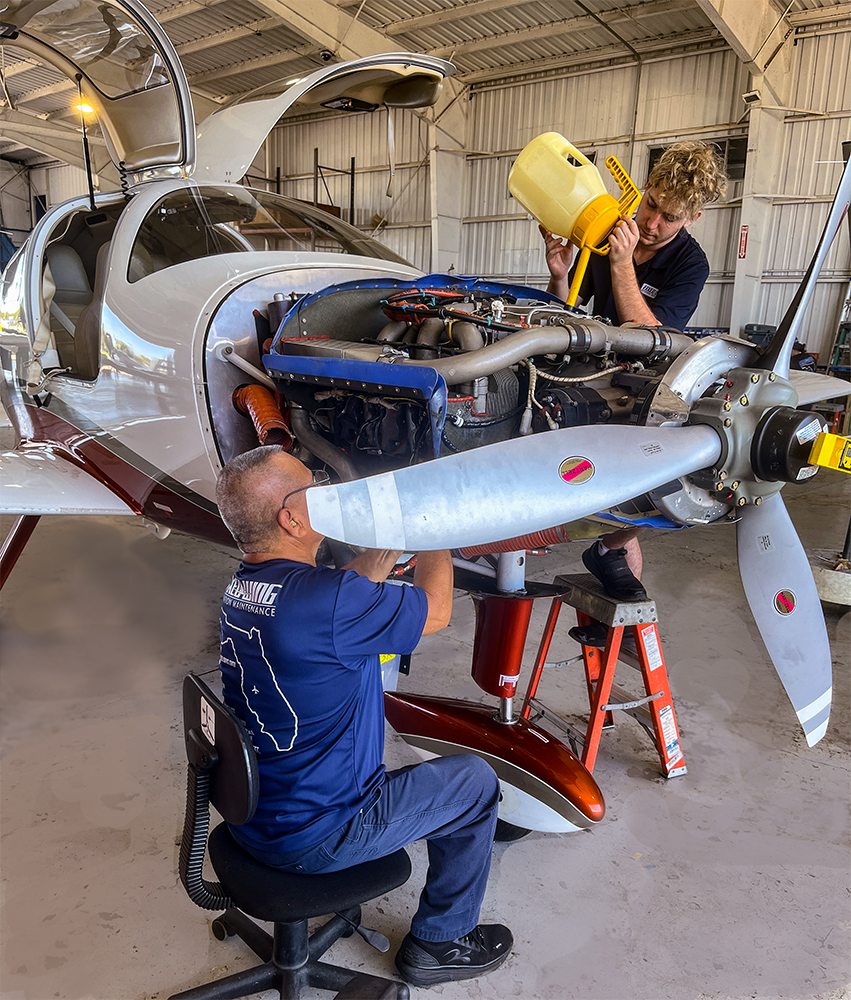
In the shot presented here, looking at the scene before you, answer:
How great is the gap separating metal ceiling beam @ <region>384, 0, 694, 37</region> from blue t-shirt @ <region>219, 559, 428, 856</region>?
11052 millimetres

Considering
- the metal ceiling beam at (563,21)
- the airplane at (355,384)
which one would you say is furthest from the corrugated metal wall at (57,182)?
the airplane at (355,384)

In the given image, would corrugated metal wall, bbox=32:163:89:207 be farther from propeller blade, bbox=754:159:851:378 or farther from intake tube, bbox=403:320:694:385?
propeller blade, bbox=754:159:851:378

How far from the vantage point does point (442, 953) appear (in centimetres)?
185

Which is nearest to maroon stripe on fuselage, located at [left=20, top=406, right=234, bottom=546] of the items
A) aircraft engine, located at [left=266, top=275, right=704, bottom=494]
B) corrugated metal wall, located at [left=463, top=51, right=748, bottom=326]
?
aircraft engine, located at [left=266, top=275, right=704, bottom=494]

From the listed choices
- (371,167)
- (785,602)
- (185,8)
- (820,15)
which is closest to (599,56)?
(820,15)

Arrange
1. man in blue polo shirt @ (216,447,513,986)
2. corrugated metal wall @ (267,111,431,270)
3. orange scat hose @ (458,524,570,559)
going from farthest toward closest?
corrugated metal wall @ (267,111,431,270) < orange scat hose @ (458,524,570,559) < man in blue polo shirt @ (216,447,513,986)

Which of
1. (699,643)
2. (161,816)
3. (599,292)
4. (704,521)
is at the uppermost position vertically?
(599,292)

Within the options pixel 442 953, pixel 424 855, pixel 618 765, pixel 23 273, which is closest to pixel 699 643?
pixel 618 765

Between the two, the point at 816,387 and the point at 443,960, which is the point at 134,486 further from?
the point at 816,387

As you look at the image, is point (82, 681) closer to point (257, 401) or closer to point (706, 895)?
point (257, 401)

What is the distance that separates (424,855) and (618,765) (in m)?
0.87

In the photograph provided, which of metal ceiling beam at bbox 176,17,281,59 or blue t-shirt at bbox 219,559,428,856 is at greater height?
metal ceiling beam at bbox 176,17,281,59

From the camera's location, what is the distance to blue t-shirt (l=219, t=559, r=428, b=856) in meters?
1.56

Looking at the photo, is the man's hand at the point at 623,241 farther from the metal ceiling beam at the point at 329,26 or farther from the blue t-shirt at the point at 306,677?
the metal ceiling beam at the point at 329,26
